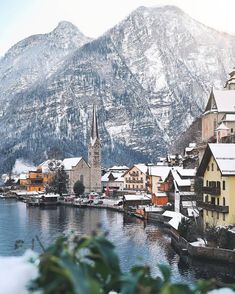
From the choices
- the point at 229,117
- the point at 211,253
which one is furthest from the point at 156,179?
the point at 211,253

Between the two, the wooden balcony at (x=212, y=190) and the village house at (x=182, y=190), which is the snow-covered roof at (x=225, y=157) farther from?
the village house at (x=182, y=190)

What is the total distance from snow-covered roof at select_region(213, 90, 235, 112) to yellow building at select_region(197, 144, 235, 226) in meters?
16.7

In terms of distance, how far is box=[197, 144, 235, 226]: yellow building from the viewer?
26188 millimetres

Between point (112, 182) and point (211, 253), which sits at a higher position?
point (112, 182)

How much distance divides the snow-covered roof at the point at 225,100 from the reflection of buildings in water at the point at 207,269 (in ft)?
80.3

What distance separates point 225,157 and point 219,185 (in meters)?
1.55

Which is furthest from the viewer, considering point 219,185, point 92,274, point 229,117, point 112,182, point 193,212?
point 112,182

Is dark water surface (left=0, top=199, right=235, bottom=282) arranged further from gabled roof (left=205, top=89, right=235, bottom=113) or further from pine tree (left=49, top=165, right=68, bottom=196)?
pine tree (left=49, top=165, right=68, bottom=196)

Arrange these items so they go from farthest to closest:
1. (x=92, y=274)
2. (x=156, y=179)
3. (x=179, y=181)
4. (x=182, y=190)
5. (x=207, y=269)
A: 1. (x=156, y=179)
2. (x=179, y=181)
3. (x=182, y=190)
4. (x=207, y=269)
5. (x=92, y=274)

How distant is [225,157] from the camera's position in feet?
88.3

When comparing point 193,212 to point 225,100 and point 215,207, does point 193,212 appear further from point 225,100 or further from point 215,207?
point 225,100

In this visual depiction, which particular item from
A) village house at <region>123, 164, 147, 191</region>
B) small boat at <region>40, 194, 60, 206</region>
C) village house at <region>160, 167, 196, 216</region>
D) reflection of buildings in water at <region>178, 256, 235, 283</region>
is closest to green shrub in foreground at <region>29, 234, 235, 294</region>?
reflection of buildings in water at <region>178, 256, 235, 283</region>

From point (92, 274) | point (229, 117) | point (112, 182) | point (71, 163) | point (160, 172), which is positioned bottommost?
point (92, 274)

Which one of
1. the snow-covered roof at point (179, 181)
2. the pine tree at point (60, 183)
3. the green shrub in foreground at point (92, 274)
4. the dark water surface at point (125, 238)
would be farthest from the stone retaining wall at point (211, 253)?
the pine tree at point (60, 183)
